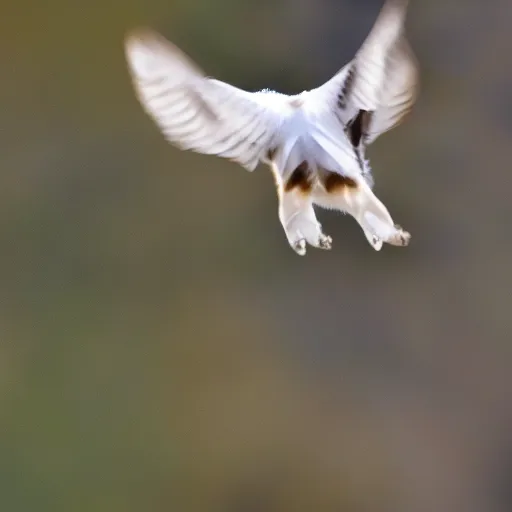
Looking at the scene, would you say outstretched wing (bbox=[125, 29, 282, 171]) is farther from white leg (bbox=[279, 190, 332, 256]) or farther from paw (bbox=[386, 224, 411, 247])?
paw (bbox=[386, 224, 411, 247])

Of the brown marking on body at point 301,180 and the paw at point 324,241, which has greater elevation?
the brown marking on body at point 301,180

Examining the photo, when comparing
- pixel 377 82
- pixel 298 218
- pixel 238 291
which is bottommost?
pixel 238 291

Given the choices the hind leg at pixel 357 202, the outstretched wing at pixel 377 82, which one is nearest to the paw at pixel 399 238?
the hind leg at pixel 357 202

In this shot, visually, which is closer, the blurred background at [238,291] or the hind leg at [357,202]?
the hind leg at [357,202]

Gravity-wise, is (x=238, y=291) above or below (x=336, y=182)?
below

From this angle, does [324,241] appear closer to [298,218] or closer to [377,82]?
[298,218]

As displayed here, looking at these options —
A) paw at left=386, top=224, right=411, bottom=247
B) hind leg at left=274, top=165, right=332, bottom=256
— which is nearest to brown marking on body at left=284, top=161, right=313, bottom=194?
hind leg at left=274, top=165, right=332, bottom=256

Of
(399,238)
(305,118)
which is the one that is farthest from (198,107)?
(399,238)

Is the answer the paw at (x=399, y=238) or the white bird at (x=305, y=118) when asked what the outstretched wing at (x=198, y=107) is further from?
→ the paw at (x=399, y=238)
